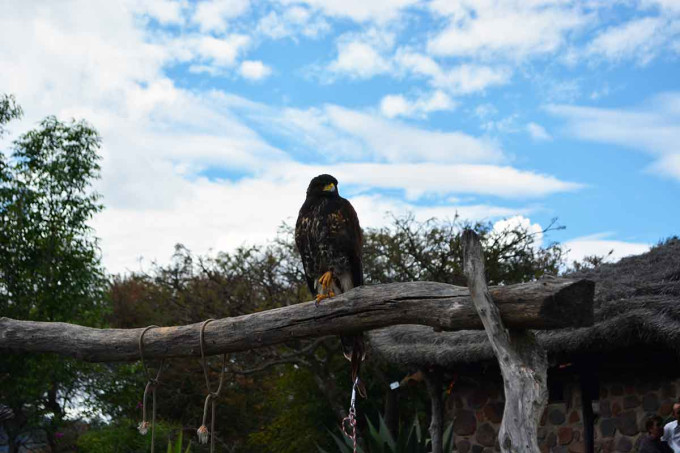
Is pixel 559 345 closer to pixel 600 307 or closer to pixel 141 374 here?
pixel 600 307

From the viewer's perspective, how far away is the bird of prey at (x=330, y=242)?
13.6ft

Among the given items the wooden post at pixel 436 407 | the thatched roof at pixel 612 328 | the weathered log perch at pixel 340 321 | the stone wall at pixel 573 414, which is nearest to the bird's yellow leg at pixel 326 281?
the weathered log perch at pixel 340 321

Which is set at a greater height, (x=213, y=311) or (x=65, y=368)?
(x=213, y=311)

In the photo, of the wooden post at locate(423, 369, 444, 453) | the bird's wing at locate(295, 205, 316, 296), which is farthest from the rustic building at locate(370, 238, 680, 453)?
the bird's wing at locate(295, 205, 316, 296)

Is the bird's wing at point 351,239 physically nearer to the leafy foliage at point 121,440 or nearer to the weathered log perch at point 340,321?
the weathered log perch at point 340,321

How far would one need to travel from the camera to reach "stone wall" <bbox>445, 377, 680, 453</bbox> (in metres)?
7.61

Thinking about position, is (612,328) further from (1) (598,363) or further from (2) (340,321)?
(2) (340,321)

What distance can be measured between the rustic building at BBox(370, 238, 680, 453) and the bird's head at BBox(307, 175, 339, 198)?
138 inches

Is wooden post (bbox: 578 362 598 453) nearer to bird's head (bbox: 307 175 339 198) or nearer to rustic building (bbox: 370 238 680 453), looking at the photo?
rustic building (bbox: 370 238 680 453)

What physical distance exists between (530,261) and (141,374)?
7399mm

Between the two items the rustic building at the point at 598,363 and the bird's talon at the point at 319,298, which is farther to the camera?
the rustic building at the point at 598,363

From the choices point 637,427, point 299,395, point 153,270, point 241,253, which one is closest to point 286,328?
point 637,427

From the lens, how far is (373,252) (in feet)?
47.8

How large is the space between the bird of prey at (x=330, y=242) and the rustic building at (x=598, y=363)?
3.48 metres
